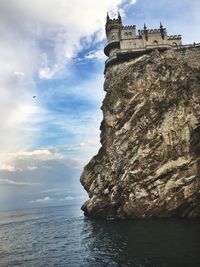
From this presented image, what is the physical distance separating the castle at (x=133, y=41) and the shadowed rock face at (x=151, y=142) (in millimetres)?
3197

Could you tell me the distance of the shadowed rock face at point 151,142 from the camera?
201 feet

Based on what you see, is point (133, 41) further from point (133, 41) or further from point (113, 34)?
point (113, 34)

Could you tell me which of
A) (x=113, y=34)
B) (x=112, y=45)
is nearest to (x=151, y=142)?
(x=112, y=45)

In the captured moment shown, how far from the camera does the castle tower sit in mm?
79375

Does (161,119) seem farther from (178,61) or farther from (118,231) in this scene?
(118,231)

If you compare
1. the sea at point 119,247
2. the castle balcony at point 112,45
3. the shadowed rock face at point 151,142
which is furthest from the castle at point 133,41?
the sea at point 119,247

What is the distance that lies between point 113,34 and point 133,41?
17.7ft

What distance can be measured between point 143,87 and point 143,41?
14.6m

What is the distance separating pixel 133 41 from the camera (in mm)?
77938

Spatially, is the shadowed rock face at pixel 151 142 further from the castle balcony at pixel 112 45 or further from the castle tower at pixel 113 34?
the castle tower at pixel 113 34

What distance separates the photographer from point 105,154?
242 feet

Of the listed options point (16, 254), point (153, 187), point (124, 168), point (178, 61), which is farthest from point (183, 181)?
point (16, 254)

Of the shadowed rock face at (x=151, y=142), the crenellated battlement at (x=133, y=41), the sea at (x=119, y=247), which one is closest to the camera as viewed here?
the sea at (x=119, y=247)

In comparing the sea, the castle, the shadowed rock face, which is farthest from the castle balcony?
the sea
